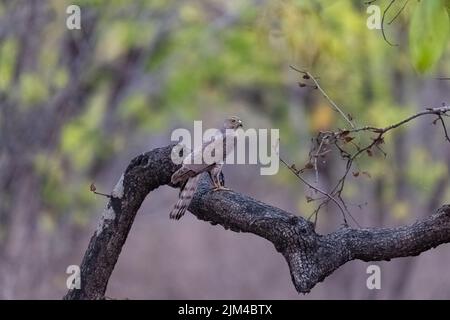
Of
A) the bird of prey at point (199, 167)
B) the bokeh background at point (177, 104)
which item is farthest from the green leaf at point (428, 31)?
the bokeh background at point (177, 104)

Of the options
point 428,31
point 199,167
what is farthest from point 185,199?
point 428,31

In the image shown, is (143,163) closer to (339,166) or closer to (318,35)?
(318,35)

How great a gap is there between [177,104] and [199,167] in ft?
32.2

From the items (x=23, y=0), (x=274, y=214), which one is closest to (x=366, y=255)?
(x=274, y=214)

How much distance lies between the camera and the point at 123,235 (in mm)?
4602

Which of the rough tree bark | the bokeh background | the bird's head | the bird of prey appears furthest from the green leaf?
the bokeh background

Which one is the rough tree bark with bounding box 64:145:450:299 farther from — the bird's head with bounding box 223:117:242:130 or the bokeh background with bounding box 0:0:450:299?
the bokeh background with bounding box 0:0:450:299

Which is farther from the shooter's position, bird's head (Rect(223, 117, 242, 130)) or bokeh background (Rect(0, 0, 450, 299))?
bokeh background (Rect(0, 0, 450, 299))

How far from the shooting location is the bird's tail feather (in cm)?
421

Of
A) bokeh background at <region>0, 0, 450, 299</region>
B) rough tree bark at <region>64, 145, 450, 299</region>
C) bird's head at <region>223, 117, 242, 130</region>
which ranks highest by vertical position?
bokeh background at <region>0, 0, 450, 299</region>

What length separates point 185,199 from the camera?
4238 millimetres

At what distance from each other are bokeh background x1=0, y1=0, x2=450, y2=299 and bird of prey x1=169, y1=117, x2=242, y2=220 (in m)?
4.56

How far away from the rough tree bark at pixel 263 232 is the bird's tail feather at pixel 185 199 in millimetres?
125

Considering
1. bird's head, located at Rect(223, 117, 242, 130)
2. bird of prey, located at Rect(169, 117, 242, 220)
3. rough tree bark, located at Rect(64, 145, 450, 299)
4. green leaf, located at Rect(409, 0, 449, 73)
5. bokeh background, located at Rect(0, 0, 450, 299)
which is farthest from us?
bokeh background, located at Rect(0, 0, 450, 299)
